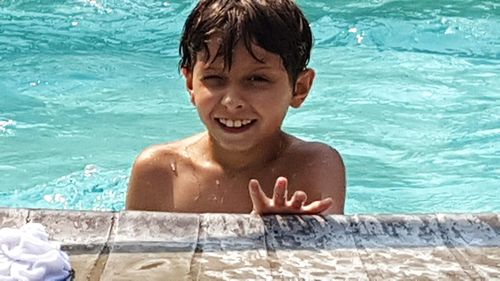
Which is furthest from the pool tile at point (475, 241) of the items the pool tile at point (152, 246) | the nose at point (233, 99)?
the nose at point (233, 99)

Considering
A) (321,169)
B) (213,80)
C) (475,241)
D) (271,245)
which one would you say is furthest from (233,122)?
(475,241)

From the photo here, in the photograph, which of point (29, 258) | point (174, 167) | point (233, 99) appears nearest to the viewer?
point (29, 258)

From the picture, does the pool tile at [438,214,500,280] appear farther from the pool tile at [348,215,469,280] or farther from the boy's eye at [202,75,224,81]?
the boy's eye at [202,75,224,81]

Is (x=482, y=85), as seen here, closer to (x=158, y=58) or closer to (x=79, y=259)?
(x=158, y=58)

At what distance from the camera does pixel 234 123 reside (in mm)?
2955

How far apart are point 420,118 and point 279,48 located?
3.42m

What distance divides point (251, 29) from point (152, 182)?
2.09 feet

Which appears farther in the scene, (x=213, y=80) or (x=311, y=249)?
(x=213, y=80)

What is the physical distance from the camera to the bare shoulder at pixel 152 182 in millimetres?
3234

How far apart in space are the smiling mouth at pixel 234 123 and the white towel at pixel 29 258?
2.86ft

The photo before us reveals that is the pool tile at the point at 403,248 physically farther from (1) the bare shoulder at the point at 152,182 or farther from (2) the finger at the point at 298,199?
(1) the bare shoulder at the point at 152,182

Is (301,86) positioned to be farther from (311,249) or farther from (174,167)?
(311,249)

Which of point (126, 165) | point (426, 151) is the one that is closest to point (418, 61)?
point (426, 151)

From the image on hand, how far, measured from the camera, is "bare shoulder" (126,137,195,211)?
3234mm
